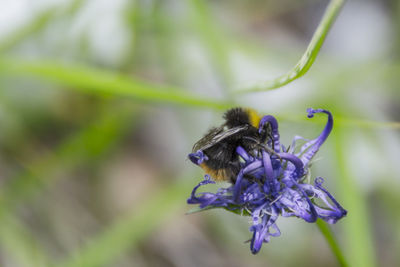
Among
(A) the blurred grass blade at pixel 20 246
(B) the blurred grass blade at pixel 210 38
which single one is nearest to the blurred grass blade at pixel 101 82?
(B) the blurred grass blade at pixel 210 38

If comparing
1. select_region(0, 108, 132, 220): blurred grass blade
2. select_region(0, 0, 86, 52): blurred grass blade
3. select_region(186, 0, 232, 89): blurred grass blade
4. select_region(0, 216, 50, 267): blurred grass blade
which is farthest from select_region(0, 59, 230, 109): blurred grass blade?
select_region(0, 216, 50, 267): blurred grass blade

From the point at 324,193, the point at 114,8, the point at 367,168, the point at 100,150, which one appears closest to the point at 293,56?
the point at 367,168

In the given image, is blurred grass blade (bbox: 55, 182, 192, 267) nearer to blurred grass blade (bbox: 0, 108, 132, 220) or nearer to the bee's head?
blurred grass blade (bbox: 0, 108, 132, 220)

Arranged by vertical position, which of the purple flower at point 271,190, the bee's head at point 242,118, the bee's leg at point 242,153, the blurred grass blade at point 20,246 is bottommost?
the blurred grass blade at point 20,246

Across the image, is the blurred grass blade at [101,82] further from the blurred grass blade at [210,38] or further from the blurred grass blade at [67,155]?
the blurred grass blade at [67,155]

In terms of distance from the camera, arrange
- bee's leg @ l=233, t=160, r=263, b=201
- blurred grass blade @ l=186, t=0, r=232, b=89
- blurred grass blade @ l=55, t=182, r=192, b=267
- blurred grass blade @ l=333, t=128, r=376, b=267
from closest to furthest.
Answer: bee's leg @ l=233, t=160, r=263, b=201, blurred grass blade @ l=333, t=128, r=376, b=267, blurred grass blade @ l=186, t=0, r=232, b=89, blurred grass blade @ l=55, t=182, r=192, b=267

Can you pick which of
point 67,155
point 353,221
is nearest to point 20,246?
point 67,155

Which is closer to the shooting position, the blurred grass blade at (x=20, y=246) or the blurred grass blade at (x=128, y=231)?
the blurred grass blade at (x=128, y=231)

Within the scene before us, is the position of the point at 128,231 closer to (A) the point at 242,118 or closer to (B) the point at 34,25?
(B) the point at 34,25
